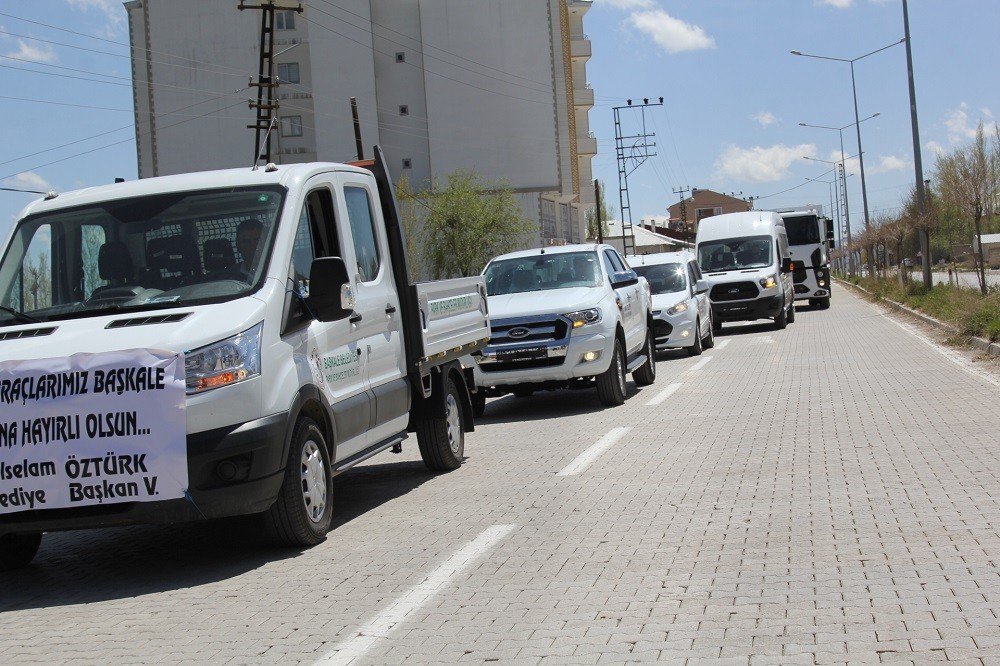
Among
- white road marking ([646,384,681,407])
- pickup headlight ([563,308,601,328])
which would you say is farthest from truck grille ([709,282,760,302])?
pickup headlight ([563,308,601,328])

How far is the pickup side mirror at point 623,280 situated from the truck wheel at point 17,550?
8584 millimetres

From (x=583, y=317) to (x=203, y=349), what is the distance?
778cm

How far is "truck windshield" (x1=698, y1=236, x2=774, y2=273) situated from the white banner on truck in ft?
82.4

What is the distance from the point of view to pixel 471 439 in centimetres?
1227

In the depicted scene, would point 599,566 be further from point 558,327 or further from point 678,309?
point 678,309

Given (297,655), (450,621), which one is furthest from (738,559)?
(297,655)

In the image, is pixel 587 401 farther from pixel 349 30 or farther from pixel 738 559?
pixel 349 30

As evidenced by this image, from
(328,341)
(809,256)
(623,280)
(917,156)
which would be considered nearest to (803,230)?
(809,256)

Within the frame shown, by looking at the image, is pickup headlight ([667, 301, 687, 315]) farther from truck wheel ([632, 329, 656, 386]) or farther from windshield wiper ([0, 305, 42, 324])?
windshield wiper ([0, 305, 42, 324])

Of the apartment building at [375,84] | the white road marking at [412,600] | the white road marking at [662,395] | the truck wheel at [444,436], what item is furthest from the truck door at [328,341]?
the apartment building at [375,84]

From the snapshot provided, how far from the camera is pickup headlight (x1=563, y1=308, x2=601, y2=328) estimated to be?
44.8 feet

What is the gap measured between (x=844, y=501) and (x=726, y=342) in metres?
19.3

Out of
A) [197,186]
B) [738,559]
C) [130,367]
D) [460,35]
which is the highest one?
[460,35]

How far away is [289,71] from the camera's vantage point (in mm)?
68500
